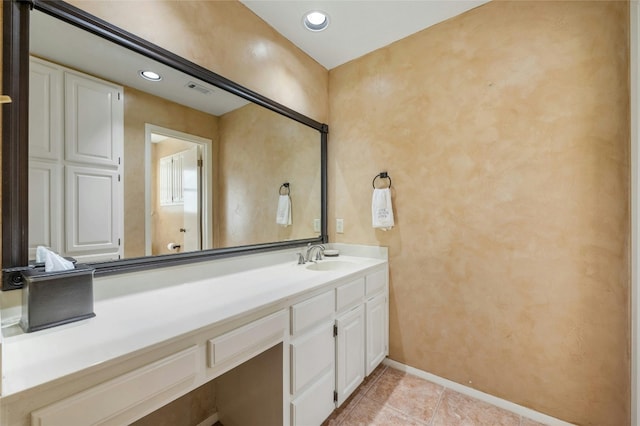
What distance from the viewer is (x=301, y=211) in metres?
2.20

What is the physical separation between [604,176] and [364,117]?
152 cm

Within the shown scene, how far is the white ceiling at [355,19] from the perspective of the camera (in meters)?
1.69

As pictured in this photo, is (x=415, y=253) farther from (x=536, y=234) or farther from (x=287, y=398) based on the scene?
(x=287, y=398)

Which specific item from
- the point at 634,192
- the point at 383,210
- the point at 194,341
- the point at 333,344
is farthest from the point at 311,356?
the point at 634,192

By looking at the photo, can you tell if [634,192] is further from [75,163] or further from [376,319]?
[75,163]

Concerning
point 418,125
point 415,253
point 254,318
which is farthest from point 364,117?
point 254,318

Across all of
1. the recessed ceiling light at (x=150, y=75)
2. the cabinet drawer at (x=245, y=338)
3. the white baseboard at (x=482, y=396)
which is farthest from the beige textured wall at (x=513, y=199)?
the recessed ceiling light at (x=150, y=75)

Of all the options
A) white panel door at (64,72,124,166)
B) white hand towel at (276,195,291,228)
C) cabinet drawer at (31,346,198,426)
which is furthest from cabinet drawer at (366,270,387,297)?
white panel door at (64,72,124,166)

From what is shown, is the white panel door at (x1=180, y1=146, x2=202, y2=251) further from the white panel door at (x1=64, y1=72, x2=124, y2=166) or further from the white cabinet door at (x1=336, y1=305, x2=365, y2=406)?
the white cabinet door at (x1=336, y1=305, x2=365, y2=406)

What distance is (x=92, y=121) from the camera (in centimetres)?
108

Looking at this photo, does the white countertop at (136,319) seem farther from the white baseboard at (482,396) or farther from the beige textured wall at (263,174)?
the white baseboard at (482,396)

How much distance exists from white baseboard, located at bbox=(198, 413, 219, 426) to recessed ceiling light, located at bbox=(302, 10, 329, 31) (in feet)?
8.46

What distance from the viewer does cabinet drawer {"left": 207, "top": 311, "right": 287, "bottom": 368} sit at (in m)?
0.91

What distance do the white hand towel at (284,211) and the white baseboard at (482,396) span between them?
1.36m
